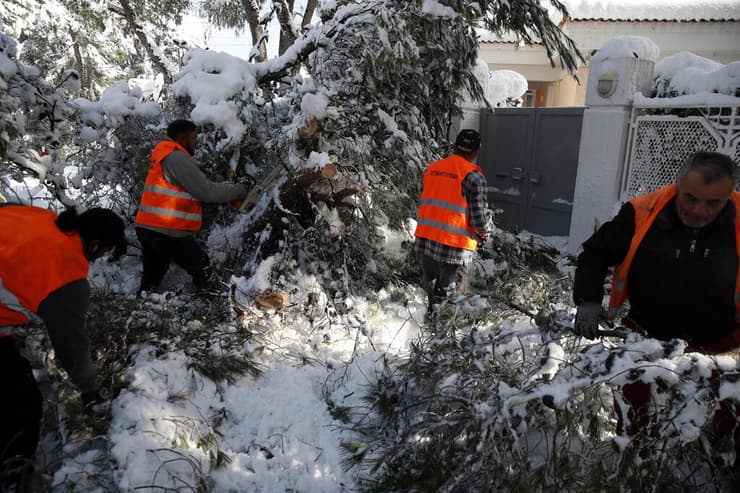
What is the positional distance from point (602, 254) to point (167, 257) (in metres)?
3.26

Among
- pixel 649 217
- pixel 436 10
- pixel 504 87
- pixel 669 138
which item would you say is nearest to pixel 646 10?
pixel 504 87

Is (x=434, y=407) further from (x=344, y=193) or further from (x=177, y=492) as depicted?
(x=344, y=193)

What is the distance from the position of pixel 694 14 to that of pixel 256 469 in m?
12.2

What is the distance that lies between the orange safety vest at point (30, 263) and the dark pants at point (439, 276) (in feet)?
7.74

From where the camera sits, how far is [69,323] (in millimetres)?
1957

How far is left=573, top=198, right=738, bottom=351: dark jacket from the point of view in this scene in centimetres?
188

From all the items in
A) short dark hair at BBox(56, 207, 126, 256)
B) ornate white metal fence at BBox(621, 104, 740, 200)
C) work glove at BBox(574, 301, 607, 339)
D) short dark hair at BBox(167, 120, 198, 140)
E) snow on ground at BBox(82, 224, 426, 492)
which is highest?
ornate white metal fence at BBox(621, 104, 740, 200)

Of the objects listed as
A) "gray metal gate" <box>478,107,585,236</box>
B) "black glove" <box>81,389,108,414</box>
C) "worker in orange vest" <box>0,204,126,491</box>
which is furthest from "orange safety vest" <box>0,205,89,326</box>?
"gray metal gate" <box>478,107,585,236</box>

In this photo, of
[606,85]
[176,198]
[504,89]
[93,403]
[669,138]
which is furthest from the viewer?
[504,89]

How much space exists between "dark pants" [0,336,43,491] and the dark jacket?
8.25 feet

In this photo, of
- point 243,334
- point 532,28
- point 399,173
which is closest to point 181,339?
point 243,334

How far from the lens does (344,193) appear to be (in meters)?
3.76

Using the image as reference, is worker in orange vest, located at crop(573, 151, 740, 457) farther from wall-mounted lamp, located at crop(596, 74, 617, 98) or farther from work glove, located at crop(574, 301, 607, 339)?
wall-mounted lamp, located at crop(596, 74, 617, 98)

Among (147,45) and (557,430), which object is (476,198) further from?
(147,45)
